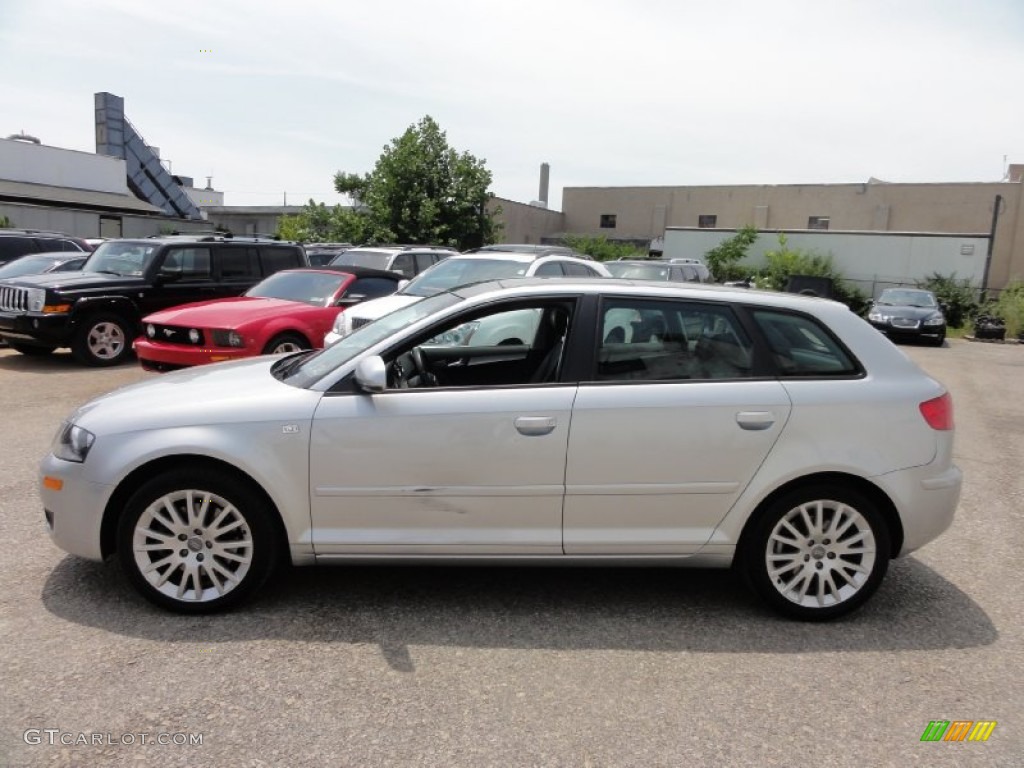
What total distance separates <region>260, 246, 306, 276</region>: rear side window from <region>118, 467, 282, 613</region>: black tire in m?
9.05

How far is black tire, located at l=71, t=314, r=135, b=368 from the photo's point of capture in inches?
426

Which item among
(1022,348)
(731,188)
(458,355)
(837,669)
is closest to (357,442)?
(458,355)

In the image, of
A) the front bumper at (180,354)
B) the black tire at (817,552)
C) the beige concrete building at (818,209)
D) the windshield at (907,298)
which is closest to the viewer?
the black tire at (817,552)

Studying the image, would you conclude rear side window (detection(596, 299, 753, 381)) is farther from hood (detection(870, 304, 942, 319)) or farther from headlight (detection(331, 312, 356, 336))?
hood (detection(870, 304, 942, 319))

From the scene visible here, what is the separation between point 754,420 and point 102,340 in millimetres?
10033

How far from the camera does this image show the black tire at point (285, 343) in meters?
8.94

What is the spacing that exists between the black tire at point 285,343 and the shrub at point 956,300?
2545 centimetres

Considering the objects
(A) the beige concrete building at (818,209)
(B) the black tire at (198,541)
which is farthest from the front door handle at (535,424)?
(A) the beige concrete building at (818,209)

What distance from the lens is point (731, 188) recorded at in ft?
163

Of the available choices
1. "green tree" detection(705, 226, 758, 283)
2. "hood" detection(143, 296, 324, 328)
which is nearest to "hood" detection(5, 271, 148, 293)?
"hood" detection(143, 296, 324, 328)

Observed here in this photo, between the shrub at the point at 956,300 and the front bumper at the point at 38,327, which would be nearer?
the front bumper at the point at 38,327

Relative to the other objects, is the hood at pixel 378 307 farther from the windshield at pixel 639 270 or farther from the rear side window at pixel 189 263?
the windshield at pixel 639 270

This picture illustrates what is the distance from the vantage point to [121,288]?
1105cm

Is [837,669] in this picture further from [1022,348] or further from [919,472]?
[1022,348]
